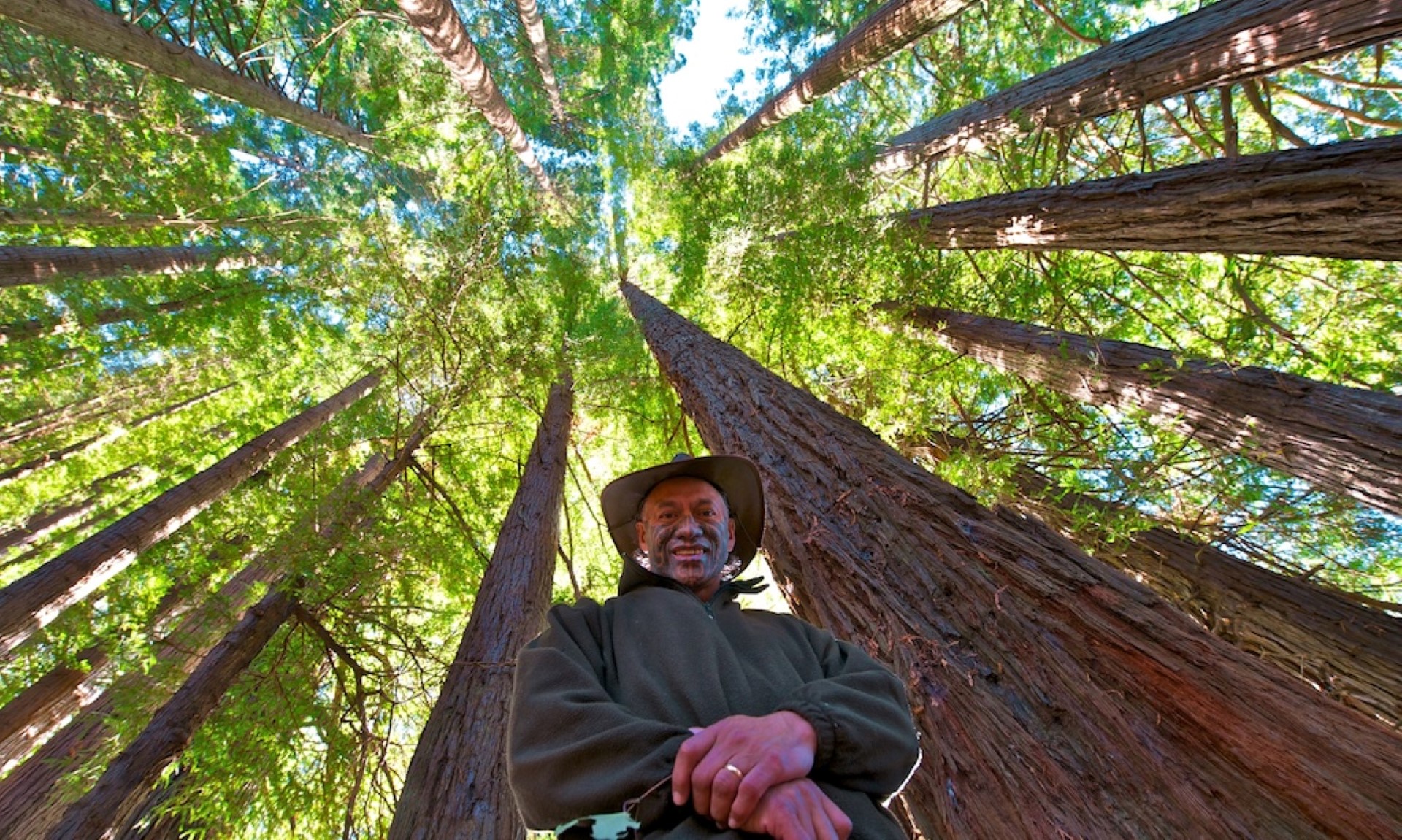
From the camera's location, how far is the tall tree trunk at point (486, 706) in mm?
2936

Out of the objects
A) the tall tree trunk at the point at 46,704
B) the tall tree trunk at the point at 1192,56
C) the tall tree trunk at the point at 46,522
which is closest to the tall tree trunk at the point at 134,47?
the tall tree trunk at the point at 46,704

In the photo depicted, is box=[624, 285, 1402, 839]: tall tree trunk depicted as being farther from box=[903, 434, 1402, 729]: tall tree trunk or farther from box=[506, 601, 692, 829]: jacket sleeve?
box=[903, 434, 1402, 729]: tall tree trunk

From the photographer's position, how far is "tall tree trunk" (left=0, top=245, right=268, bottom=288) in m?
7.12

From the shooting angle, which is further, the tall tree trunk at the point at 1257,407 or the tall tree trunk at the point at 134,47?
the tall tree trunk at the point at 134,47

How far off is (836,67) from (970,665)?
9.22 metres

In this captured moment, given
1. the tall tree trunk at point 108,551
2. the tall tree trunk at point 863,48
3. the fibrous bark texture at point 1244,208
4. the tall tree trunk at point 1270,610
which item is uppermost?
the tall tree trunk at point 863,48

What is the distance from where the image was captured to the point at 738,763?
44.1 inches

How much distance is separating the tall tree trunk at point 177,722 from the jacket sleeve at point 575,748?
11.2ft

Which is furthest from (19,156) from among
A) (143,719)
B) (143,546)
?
(143,719)

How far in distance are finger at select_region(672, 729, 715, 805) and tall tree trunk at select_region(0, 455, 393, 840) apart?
4.20 meters

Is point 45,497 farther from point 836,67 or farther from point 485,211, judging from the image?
point 836,67

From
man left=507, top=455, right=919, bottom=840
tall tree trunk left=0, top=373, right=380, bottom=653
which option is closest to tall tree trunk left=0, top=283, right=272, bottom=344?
tall tree trunk left=0, top=373, right=380, bottom=653

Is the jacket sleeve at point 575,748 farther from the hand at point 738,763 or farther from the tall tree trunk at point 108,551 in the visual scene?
the tall tree trunk at point 108,551

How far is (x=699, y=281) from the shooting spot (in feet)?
28.0
